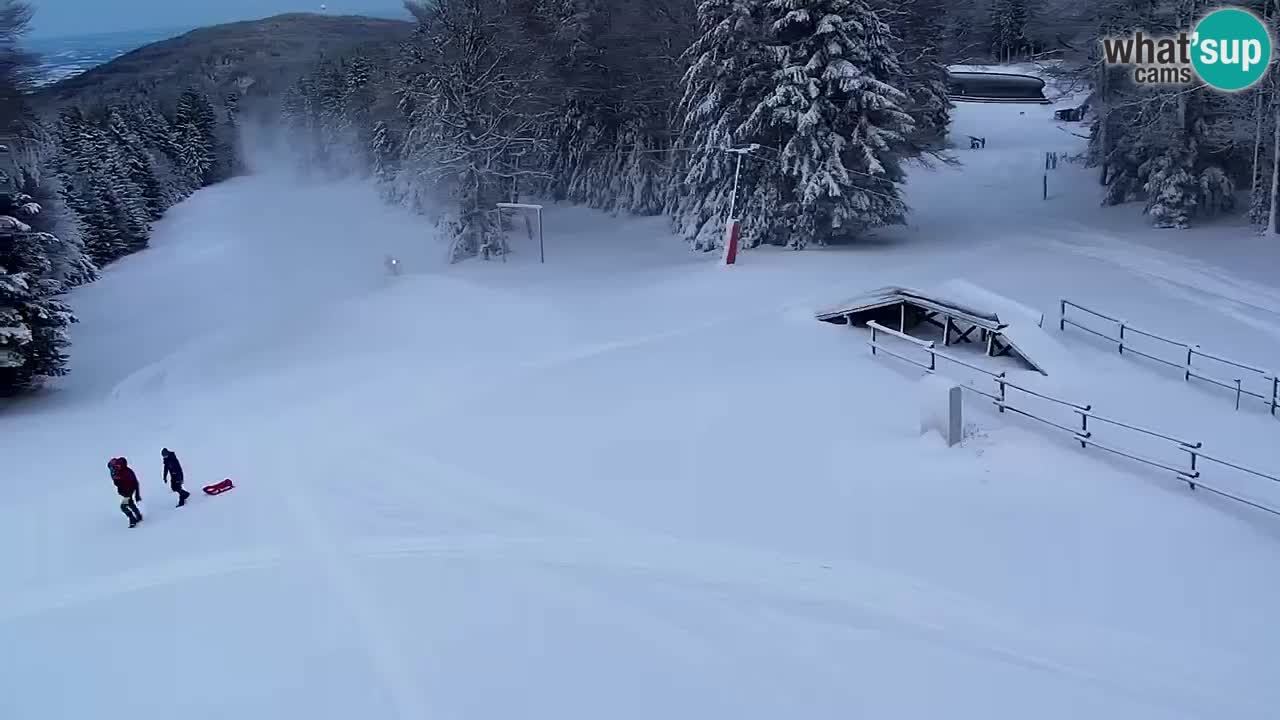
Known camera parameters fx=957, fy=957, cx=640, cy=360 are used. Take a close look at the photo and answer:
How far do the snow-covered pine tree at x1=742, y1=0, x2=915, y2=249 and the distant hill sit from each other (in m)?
50.8

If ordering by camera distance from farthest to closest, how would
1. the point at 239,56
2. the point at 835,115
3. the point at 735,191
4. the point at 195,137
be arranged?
the point at 239,56
the point at 195,137
the point at 735,191
the point at 835,115

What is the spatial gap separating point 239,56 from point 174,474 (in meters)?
97.9

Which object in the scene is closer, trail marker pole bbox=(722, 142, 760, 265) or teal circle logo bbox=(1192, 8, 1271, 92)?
teal circle logo bbox=(1192, 8, 1271, 92)

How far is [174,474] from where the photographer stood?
13.9 m

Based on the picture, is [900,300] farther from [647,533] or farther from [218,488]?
[218,488]

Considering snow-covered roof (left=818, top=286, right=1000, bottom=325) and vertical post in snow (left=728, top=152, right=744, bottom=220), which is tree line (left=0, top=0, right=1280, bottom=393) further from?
snow-covered roof (left=818, top=286, right=1000, bottom=325)

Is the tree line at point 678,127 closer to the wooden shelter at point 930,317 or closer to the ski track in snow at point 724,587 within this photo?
the wooden shelter at point 930,317

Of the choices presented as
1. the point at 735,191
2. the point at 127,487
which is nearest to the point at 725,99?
the point at 735,191

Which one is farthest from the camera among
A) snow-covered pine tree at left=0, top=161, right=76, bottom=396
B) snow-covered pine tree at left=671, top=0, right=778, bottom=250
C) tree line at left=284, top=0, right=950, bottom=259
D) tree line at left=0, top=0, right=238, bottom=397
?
snow-covered pine tree at left=671, top=0, right=778, bottom=250

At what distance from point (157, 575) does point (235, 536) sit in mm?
1131

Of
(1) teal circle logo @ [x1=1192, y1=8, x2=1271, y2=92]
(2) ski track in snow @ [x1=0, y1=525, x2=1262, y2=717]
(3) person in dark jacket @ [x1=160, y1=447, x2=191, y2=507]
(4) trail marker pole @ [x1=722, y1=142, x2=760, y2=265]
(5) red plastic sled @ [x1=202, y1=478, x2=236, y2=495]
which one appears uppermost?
(1) teal circle logo @ [x1=1192, y1=8, x2=1271, y2=92]

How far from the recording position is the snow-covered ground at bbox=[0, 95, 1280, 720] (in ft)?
29.7

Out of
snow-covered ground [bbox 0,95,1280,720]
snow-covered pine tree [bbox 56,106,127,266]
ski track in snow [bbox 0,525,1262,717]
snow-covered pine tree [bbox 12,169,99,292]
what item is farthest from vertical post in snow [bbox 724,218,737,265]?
snow-covered pine tree [bbox 56,106,127,266]

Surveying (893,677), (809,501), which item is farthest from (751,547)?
(893,677)
